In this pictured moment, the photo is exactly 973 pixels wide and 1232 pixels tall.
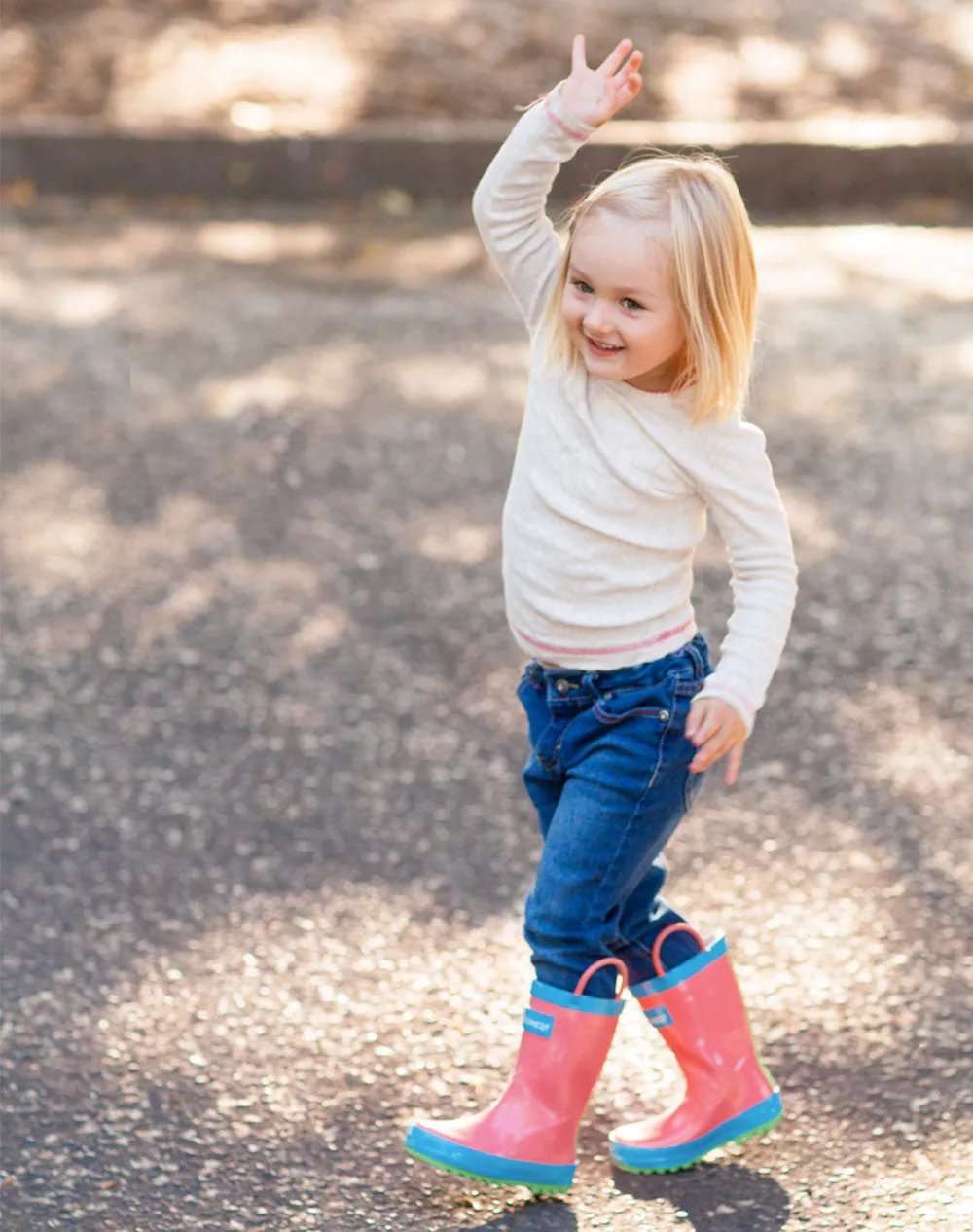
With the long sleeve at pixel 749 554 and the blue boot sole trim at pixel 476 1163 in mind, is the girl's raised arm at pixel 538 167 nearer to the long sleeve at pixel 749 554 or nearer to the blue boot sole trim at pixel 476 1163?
the long sleeve at pixel 749 554

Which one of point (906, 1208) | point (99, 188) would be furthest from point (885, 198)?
point (906, 1208)

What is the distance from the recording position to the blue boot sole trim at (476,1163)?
229 cm

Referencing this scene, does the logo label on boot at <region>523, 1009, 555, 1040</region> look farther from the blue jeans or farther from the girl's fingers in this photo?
the girl's fingers

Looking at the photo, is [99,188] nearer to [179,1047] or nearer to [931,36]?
[931,36]

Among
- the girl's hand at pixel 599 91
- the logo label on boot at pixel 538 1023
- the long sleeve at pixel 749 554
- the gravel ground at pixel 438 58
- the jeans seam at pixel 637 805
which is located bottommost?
the gravel ground at pixel 438 58

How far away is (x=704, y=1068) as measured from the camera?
2414mm

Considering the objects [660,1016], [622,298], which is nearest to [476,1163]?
[660,1016]

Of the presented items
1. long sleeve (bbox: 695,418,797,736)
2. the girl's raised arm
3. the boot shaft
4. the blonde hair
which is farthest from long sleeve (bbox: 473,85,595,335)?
the boot shaft

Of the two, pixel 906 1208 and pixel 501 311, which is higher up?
pixel 906 1208

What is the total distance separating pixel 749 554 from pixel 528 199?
1.83 ft

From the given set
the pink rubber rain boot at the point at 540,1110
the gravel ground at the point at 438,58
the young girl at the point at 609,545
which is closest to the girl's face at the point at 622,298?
the young girl at the point at 609,545

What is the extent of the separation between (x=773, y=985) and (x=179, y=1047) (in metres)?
0.96

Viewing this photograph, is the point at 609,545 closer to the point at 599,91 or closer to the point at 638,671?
the point at 638,671

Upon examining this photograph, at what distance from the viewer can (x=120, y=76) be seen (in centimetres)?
826
